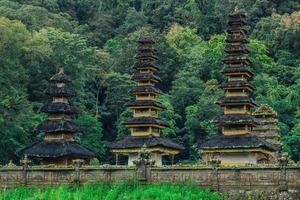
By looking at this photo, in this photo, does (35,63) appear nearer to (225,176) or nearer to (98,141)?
(98,141)

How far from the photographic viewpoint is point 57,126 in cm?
5034

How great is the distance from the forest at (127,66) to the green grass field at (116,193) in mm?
21320

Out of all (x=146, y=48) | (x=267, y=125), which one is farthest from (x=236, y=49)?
(x=267, y=125)

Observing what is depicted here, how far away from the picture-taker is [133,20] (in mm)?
96375

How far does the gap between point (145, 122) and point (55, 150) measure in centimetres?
729

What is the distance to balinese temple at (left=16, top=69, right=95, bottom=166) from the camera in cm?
4878

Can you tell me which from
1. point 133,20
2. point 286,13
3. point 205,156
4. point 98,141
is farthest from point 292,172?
point 133,20

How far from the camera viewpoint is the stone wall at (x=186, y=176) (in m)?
37.2

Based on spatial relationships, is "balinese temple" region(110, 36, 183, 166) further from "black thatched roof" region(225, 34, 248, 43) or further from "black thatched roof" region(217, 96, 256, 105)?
"black thatched roof" region(225, 34, 248, 43)

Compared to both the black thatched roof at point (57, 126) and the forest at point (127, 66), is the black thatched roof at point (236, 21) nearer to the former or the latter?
the black thatched roof at point (57, 126)

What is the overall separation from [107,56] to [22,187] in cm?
4229

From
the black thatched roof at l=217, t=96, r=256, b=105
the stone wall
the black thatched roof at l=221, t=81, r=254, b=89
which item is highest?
the black thatched roof at l=221, t=81, r=254, b=89

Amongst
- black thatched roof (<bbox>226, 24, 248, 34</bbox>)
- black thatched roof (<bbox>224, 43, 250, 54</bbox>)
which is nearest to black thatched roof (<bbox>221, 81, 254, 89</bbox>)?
black thatched roof (<bbox>224, 43, 250, 54</bbox>)

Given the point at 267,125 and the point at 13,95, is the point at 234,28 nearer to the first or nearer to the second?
the point at 267,125
